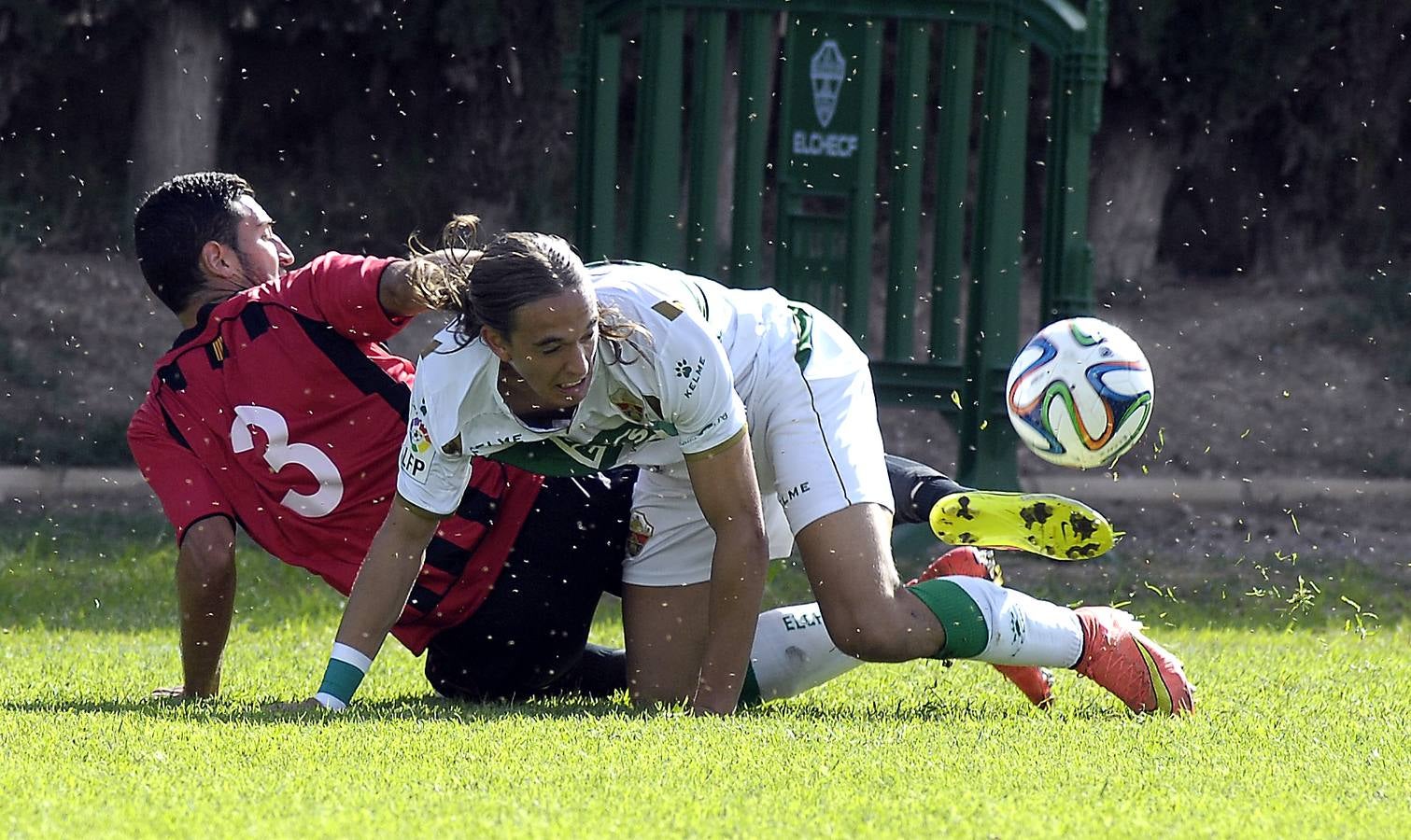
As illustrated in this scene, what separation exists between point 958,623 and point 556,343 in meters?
1.30

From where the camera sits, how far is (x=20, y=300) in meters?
13.4

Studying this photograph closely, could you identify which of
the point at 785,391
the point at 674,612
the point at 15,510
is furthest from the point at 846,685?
the point at 15,510

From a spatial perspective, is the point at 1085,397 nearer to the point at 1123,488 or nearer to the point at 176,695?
the point at 176,695

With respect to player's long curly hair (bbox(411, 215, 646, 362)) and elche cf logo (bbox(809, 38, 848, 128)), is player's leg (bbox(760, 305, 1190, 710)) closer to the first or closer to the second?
player's long curly hair (bbox(411, 215, 646, 362))

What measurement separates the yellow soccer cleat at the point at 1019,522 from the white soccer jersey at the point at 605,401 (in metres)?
0.93

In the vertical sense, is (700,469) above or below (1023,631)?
above

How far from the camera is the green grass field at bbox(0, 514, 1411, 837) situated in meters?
3.51

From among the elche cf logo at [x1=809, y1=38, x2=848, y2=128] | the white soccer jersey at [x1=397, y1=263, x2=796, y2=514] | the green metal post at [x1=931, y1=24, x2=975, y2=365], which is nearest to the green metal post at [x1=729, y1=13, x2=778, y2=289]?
the elche cf logo at [x1=809, y1=38, x2=848, y2=128]

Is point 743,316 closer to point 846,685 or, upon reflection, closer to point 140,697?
point 846,685

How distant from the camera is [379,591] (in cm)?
455

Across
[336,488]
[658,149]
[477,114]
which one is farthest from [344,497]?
[477,114]

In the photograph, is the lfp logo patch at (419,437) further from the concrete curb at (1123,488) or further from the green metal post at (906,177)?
the concrete curb at (1123,488)

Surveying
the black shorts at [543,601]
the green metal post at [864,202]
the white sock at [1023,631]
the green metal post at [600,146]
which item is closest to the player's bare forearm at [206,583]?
the black shorts at [543,601]

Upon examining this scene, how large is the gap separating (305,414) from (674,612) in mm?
1134
